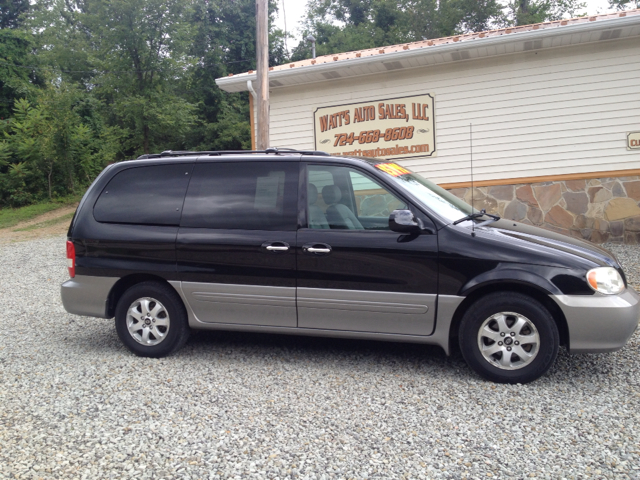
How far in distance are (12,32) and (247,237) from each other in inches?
1224

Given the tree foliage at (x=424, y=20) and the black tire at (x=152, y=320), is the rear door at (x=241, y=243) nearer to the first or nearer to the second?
the black tire at (x=152, y=320)

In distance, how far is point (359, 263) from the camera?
4.45 meters

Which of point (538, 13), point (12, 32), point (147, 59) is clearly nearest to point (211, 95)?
point (147, 59)

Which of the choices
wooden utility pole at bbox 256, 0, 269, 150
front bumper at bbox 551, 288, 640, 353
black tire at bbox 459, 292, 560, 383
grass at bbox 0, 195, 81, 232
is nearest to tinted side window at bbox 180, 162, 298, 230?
black tire at bbox 459, 292, 560, 383

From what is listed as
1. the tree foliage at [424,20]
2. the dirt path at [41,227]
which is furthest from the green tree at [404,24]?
the dirt path at [41,227]

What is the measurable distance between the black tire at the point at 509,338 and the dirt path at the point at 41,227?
1533cm

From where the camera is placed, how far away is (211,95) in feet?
104

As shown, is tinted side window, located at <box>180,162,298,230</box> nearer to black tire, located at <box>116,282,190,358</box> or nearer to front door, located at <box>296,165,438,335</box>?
front door, located at <box>296,165,438,335</box>

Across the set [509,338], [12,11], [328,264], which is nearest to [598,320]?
[509,338]

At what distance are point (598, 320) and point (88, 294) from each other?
4.38 metres

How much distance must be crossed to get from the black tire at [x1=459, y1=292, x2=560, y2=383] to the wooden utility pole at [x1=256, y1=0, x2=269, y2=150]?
20.8ft

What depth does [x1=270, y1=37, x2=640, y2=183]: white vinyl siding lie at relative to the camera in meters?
10.2

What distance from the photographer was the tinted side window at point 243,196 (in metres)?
4.73

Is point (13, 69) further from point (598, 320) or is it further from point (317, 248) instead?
point (598, 320)
